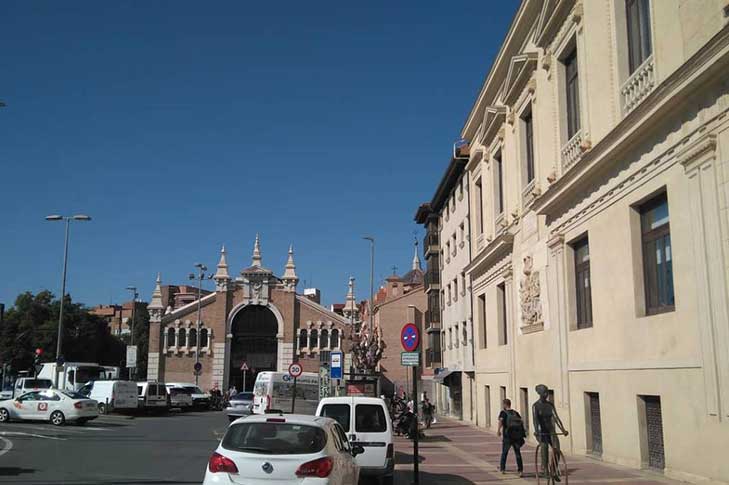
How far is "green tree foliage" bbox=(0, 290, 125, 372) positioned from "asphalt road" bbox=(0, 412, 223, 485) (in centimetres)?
4190

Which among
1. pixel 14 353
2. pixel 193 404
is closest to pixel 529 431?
pixel 193 404

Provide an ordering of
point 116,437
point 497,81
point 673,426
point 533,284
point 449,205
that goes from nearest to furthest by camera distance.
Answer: point 673,426 → point 533,284 → point 116,437 → point 497,81 → point 449,205

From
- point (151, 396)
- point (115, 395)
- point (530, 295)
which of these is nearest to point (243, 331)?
point (151, 396)

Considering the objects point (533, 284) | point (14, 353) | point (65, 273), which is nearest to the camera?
point (533, 284)

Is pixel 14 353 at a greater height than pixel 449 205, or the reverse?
pixel 449 205

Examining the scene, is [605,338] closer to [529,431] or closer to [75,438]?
[529,431]

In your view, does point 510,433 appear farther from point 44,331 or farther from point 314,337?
point 44,331

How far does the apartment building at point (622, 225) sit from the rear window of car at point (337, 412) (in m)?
6.12

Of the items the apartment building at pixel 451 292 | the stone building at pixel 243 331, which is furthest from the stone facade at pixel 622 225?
the stone building at pixel 243 331

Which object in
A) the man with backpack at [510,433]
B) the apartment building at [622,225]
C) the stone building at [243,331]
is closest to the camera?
the apartment building at [622,225]

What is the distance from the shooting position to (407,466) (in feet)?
57.0

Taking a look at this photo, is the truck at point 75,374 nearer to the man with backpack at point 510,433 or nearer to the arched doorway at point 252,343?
the arched doorway at point 252,343

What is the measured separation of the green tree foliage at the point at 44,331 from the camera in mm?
66188

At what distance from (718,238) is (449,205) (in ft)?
109
